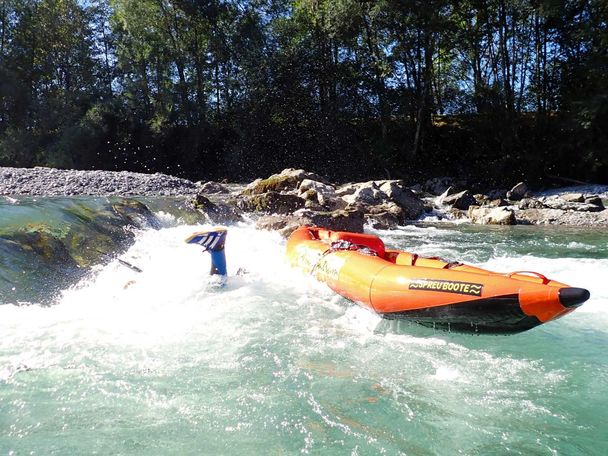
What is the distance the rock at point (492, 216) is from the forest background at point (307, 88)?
19.9 feet

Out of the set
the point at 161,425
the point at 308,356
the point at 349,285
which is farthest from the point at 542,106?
the point at 161,425

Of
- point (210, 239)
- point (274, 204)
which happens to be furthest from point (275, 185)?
point (210, 239)

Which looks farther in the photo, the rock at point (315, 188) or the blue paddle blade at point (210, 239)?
the rock at point (315, 188)

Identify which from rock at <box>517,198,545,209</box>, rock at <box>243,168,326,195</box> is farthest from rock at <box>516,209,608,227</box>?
rock at <box>243,168,326,195</box>

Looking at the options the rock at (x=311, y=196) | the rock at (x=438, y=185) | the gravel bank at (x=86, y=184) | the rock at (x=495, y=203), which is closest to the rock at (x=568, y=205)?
the rock at (x=495, y=203)

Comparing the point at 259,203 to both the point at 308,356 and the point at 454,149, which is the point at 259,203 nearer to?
the point at 308,356

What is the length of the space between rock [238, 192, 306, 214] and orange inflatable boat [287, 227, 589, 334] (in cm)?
585

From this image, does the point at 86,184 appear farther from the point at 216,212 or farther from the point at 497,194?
the point at 497,194

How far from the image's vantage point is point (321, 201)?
11.9 meters

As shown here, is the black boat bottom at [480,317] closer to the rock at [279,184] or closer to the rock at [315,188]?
the rock at [315,188]

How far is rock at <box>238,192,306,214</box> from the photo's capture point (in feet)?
36.5

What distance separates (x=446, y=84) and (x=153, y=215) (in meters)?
15.6

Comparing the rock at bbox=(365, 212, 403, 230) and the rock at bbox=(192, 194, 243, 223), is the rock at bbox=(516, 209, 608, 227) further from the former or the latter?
the rock at bbox=(192, 194, 243, 223)

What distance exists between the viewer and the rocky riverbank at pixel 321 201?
33.9 feet
